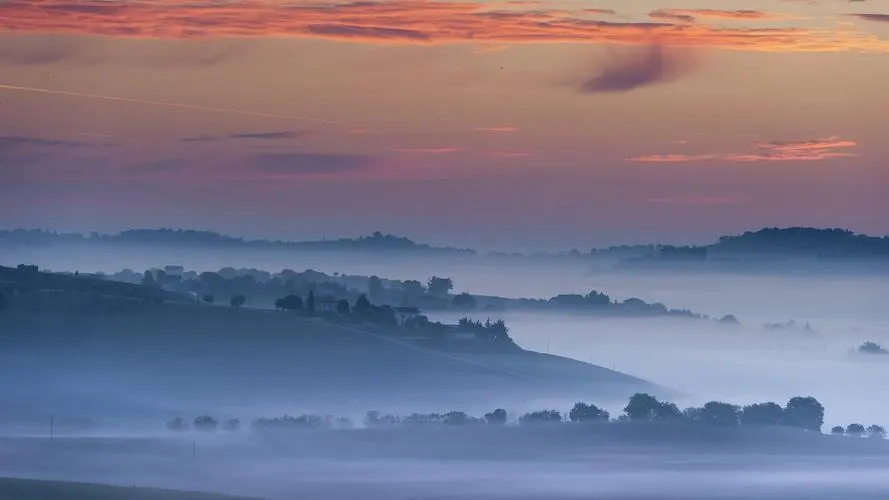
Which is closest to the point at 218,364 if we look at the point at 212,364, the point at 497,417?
the point at 212,364

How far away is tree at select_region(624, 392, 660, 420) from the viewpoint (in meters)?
25.7

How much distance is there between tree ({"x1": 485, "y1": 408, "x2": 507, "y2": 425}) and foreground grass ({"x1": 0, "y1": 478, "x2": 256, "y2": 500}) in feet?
16.5

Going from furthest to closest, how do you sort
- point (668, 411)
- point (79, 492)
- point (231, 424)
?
point (231, 424) < point (668, 411) < point (79, 492)

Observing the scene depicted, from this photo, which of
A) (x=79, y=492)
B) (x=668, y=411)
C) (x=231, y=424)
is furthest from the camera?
(x=231, y=424)

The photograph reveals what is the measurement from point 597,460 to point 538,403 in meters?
1.44

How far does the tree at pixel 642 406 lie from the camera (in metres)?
25.7

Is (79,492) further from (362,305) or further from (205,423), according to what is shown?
(362,305)

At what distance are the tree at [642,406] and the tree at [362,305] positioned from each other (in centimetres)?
409

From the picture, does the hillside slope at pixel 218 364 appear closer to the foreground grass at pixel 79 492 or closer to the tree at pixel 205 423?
the tree at pixel 205 423

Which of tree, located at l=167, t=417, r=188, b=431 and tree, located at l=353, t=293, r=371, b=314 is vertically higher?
tree, located at l=353, t=293, r=371, b=314

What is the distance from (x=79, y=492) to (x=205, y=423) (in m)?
5.10

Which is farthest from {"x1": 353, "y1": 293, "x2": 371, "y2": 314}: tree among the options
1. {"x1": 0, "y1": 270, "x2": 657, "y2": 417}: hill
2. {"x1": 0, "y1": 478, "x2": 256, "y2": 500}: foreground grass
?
{"x1": 0, "y1": 478, "x2": 256, "y2": 500}: foreground grass

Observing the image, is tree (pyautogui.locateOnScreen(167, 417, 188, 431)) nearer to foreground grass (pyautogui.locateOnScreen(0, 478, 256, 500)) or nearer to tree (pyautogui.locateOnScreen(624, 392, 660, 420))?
foreground grass (pyautogui.locateOnScreen(0, 478, 256, 500))

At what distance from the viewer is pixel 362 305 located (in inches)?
1017
